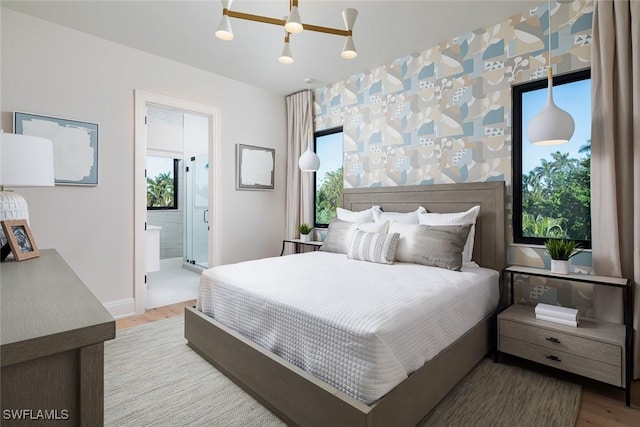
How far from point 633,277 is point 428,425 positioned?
1781 millimetres

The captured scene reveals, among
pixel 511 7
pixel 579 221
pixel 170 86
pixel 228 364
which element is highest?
pixel 511 7

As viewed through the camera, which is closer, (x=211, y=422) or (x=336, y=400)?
(x=336, y=400)

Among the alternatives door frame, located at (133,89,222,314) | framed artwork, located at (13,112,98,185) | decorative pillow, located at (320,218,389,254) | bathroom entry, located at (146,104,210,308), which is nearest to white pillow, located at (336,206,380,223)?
decorative pillow, located at (320,218,389,254)

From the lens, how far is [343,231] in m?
3.27

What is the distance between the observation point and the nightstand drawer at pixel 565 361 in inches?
72.6

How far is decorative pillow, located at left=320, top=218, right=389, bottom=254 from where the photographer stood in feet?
10.00

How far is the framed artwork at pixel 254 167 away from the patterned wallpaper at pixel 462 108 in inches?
46.0

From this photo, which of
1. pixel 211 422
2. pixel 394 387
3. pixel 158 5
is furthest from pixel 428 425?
pixel 158 5

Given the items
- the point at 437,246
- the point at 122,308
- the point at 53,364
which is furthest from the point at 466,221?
the point at 122,308

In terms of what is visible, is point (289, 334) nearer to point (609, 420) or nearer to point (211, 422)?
point (211, 422)

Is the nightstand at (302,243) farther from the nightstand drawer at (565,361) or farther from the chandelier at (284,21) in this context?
the chandelier at (284,21)

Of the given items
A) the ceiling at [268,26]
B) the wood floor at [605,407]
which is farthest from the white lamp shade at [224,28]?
the wood floor at [605,407]

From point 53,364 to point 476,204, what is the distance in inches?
119

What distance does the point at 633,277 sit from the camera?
2.12m
